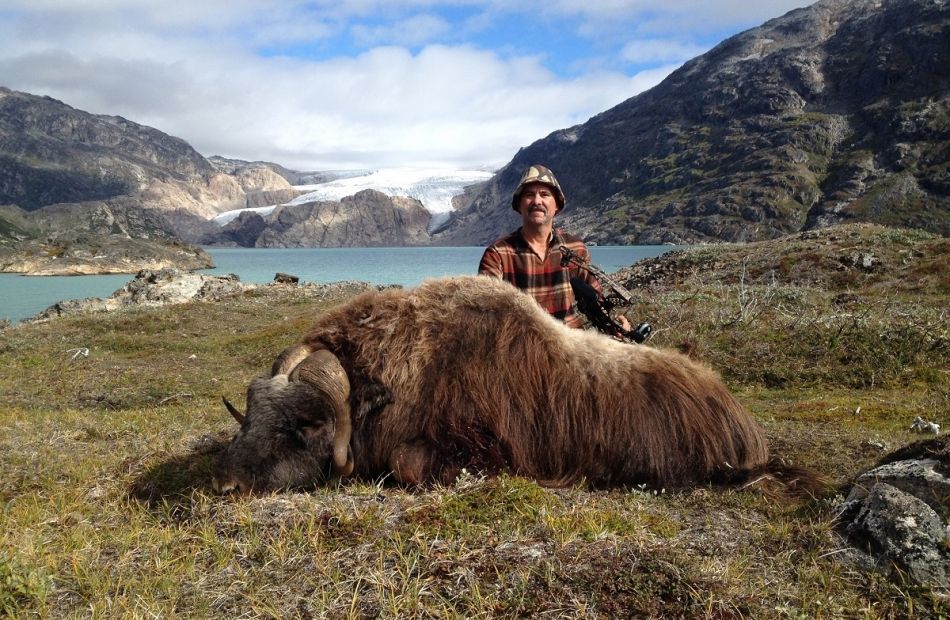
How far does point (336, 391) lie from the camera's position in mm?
4176

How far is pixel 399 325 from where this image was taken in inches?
184

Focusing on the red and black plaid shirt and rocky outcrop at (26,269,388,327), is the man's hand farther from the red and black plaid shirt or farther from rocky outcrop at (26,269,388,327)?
rocky outcrop at (26,269,388,327)

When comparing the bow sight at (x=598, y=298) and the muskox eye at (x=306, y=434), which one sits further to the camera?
the bow sight at (x=598, y=298)

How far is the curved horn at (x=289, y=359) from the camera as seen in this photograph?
4.46 metres

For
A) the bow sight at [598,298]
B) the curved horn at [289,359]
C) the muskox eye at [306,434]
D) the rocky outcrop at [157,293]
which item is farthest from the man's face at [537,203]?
the rocky outcrop at [157,293]

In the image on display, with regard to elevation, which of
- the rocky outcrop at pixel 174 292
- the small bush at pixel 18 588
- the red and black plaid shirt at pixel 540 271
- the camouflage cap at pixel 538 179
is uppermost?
the camouflage cap at pixel 538 179

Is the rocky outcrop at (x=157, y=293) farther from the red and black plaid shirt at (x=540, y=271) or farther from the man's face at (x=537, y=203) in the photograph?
the man's face at (x=537, y=203)

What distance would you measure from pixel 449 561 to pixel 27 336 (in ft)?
66.3

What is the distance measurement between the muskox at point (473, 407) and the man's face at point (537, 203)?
1.47 meters

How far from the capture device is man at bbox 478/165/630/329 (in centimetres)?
618

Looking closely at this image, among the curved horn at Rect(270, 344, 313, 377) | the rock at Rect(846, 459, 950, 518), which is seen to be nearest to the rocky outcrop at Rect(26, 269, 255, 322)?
the curved horn at Rect(270, 344, 313, 377)

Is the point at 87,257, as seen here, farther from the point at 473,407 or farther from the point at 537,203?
the point at 473,407

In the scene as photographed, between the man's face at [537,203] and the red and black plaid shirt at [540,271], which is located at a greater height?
the man's face at [537,203]

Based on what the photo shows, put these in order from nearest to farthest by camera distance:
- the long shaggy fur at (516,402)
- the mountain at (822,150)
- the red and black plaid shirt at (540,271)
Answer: the long shaggy fur at (516,402) → the red and black plaid shirt at (540,271) → the mountain at (822,150)
